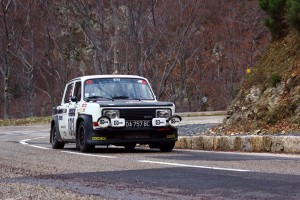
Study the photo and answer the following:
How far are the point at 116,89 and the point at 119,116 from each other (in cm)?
151

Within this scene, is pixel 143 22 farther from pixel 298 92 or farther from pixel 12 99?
pixel 12 99

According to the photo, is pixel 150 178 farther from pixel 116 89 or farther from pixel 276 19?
pixel 276 19

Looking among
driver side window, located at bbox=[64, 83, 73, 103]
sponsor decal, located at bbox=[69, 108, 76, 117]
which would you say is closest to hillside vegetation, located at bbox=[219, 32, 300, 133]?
driver side window, located at bbox=[64, 83, 73, 103]

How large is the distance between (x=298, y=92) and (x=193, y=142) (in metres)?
3.87

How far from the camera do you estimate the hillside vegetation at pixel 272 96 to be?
20.8m

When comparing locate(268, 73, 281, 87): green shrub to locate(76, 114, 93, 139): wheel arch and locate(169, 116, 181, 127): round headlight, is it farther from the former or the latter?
locate(76, 114, 93, 139): wheel arch

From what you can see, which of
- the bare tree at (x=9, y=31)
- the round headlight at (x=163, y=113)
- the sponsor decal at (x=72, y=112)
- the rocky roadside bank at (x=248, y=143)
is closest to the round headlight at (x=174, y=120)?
the round headlight at (x=163, y=113)

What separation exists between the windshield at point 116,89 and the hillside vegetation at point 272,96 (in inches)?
161

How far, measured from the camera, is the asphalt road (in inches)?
311

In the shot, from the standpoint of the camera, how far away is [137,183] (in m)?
9.14

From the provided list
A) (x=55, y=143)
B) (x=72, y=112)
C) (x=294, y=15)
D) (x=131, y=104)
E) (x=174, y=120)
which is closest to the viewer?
(x=131, y=104)

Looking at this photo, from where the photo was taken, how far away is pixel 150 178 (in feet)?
31.9

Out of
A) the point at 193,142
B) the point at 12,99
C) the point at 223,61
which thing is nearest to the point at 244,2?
the point at 223,61

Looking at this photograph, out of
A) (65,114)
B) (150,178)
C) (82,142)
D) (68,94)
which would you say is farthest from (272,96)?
(150,178)
